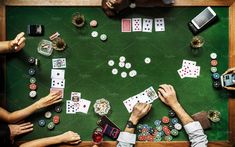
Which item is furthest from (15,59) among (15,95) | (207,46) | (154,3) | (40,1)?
(207,46)

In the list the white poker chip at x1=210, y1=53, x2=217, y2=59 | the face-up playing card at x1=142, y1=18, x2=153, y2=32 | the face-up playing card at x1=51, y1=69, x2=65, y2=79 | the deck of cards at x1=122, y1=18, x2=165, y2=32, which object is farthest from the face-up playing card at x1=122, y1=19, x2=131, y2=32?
the white poker chip at x1=210, y1=53, x2=217, y2=59

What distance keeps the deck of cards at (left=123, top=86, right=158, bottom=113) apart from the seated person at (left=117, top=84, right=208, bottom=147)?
68 mm

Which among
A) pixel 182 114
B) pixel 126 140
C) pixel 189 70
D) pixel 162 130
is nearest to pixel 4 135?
pixel 126 140

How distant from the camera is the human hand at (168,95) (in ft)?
18.1

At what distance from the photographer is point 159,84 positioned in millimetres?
5586

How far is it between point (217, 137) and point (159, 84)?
984 mm

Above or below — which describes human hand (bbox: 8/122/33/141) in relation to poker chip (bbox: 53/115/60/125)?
below

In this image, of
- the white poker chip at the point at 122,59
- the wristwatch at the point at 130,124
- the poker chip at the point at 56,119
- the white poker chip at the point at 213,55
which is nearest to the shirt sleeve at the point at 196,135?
the wristwatch at the point at 130,124

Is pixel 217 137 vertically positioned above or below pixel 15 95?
below

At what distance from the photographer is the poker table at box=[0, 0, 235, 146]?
5.55m

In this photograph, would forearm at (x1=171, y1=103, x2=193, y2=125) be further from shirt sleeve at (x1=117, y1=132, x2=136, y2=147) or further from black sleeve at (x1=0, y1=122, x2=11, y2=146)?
black sleeve at (x1=0, y1=122, x2=11, y2=146)

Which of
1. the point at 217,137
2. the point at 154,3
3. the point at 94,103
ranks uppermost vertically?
the point at 154,3

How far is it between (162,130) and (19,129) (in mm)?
1763

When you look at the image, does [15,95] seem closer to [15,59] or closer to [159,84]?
[15,59]
